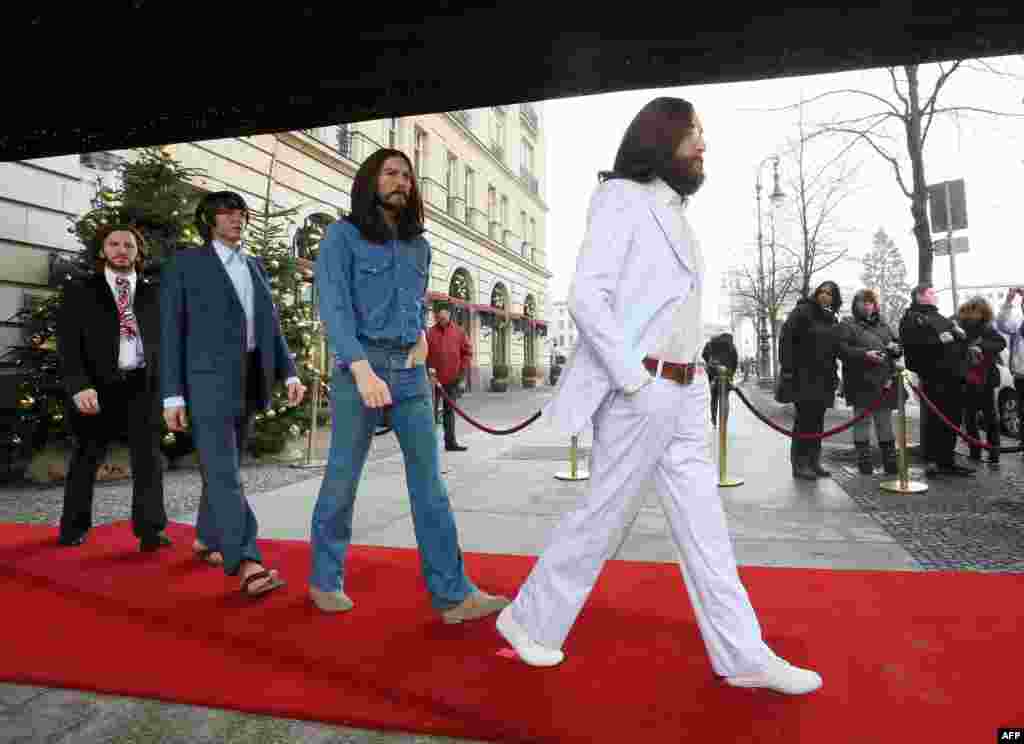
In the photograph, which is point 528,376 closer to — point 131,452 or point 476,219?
point 476,219

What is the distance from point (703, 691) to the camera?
2.03 metres

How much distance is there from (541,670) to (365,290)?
151cm

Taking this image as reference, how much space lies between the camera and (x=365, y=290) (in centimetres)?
265

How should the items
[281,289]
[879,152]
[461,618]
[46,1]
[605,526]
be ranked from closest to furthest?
1. [605,526]
2. [461,618]
3. [46,1]
4. [281,289]
5. [879,152]

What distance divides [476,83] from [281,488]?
13.2ft

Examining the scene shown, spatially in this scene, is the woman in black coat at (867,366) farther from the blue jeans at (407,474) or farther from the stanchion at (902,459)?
the blue jeans at (407,474)

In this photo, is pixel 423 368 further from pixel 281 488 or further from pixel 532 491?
pixel 281 488

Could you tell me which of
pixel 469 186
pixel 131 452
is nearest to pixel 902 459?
pixel 131 452

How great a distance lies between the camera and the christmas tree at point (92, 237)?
6.15 meters

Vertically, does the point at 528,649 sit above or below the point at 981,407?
below

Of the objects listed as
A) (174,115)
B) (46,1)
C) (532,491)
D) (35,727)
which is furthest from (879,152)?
(35,727)

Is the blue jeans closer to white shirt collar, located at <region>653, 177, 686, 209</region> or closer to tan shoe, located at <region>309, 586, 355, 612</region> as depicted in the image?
tan shoe, located at <region>309, 586, 355, 612</region>

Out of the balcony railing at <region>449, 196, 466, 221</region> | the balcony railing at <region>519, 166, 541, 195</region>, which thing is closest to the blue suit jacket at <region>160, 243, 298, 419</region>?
the balcony railing at <region>449, 196, 466, 221</region>

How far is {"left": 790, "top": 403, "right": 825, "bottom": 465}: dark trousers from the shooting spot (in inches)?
247
